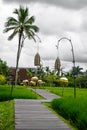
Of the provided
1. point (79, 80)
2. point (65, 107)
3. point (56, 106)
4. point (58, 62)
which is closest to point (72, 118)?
point (65, 107)

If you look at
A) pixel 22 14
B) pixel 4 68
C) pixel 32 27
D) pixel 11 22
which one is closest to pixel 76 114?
pixel 22 14

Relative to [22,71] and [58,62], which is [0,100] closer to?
[58,62]

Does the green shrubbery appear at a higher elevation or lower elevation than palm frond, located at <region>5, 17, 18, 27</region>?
lower

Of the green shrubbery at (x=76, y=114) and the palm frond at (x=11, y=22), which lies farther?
the palm frond at (x=11, y=22)

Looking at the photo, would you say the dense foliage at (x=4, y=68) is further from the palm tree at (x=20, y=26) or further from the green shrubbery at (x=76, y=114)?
the green shrubbery at (x=76, y=114)

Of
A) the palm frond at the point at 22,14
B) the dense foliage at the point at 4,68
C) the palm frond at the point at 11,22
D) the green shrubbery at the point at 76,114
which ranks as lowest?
the green shrubbery at the point at 76,114

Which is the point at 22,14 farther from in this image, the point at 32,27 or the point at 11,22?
the point at 32,27

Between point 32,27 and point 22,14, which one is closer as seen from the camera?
point 22,14

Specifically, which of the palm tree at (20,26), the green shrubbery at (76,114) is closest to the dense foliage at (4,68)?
the palm tree at (20,26)

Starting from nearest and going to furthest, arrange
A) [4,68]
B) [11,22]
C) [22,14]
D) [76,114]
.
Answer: [76,114] → [22,14] → [11,22] → [4,68]

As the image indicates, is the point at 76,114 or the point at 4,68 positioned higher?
the point at 4,68

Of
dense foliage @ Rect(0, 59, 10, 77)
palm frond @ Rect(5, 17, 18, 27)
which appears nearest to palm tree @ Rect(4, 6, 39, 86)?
palm frond @ Rect(5, 17, 18, 27)

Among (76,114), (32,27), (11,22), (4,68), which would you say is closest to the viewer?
(76,114)

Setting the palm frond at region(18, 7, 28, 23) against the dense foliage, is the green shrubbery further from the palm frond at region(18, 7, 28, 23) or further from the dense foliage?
the dense foliage
